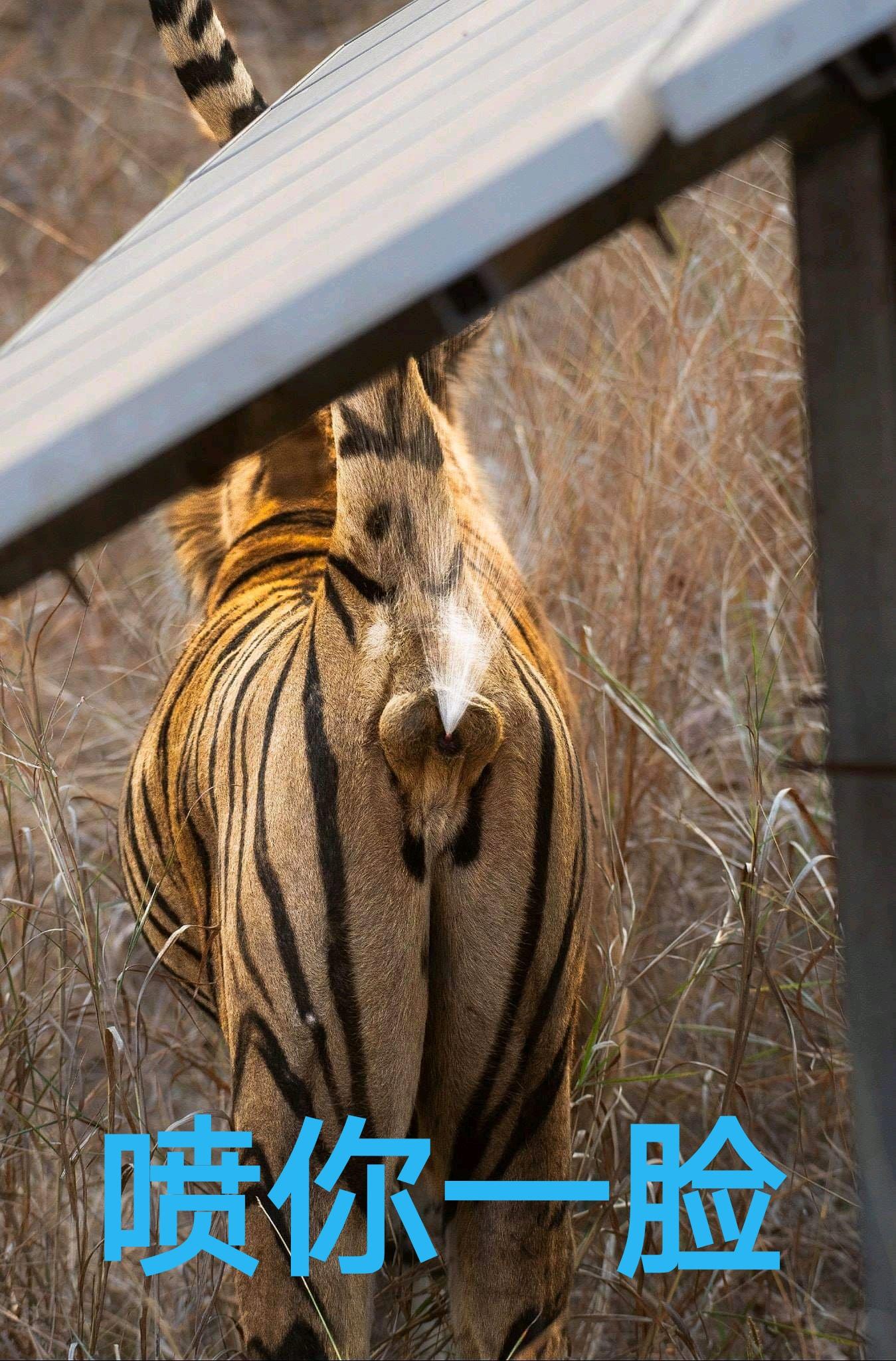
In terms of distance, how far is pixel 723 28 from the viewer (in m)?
0.68

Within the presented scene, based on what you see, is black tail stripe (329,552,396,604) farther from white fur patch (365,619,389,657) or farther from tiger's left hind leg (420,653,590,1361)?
tiger's left hind leg (420,653,590,1361)

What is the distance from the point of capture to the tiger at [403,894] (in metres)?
1.54

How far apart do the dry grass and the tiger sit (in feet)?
1.22

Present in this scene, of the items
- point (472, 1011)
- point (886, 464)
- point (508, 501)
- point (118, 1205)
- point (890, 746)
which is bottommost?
point (118, 1205)

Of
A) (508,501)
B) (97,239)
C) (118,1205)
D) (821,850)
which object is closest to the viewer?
(118,1205)

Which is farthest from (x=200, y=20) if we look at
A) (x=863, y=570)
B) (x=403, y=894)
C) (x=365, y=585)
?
(x=863, y=570)

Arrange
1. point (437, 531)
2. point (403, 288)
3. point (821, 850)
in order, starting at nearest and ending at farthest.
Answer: point (403, 288), point (437, 531), point (821, 850)

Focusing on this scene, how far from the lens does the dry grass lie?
224 cm

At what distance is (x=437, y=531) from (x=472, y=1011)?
58cm

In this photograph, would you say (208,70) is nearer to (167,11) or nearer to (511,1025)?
(167,11)

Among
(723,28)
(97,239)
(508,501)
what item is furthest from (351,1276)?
(97,239)

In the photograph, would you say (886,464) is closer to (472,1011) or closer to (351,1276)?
(472,1011)

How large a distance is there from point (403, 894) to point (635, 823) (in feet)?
5.29

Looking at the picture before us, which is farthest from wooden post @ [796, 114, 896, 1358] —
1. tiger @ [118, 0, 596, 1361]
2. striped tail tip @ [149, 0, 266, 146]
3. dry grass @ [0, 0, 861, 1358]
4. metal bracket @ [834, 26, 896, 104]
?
striped tail tip @ [149, 0, 266, 146]
